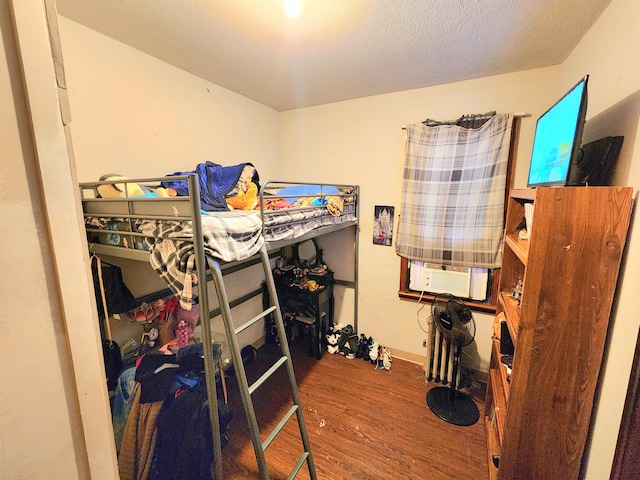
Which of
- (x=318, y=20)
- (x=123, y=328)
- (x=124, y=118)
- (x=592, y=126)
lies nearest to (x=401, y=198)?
(x=592, y=126)

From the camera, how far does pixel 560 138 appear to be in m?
1.15

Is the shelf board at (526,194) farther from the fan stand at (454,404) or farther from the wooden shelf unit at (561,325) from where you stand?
the fan stand at (454,404)

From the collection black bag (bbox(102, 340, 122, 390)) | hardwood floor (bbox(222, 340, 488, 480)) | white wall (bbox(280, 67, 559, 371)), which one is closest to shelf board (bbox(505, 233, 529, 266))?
white wall (bbox(280, 67, 559, 371))

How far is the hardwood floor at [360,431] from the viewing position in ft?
5.18

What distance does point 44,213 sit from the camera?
48 centimetres

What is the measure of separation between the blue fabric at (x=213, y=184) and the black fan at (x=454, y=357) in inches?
72.3

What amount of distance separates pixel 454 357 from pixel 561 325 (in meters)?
1.26

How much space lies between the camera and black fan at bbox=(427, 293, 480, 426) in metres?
1.95

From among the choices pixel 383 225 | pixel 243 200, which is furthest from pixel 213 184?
pixel 383 225

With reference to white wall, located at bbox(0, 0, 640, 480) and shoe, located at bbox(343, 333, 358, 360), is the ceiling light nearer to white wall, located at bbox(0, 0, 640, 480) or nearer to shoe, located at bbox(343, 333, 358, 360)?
white wall, located at bbox(0, 0, 640, 480)

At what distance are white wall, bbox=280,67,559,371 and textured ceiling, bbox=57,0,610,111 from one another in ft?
0.56

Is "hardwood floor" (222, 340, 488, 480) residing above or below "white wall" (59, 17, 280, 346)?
below

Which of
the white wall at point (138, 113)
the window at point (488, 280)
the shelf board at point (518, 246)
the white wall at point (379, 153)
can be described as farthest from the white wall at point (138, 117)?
the shelf board at point (518, 246)

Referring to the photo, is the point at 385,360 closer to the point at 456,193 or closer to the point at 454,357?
the point at 454,357
